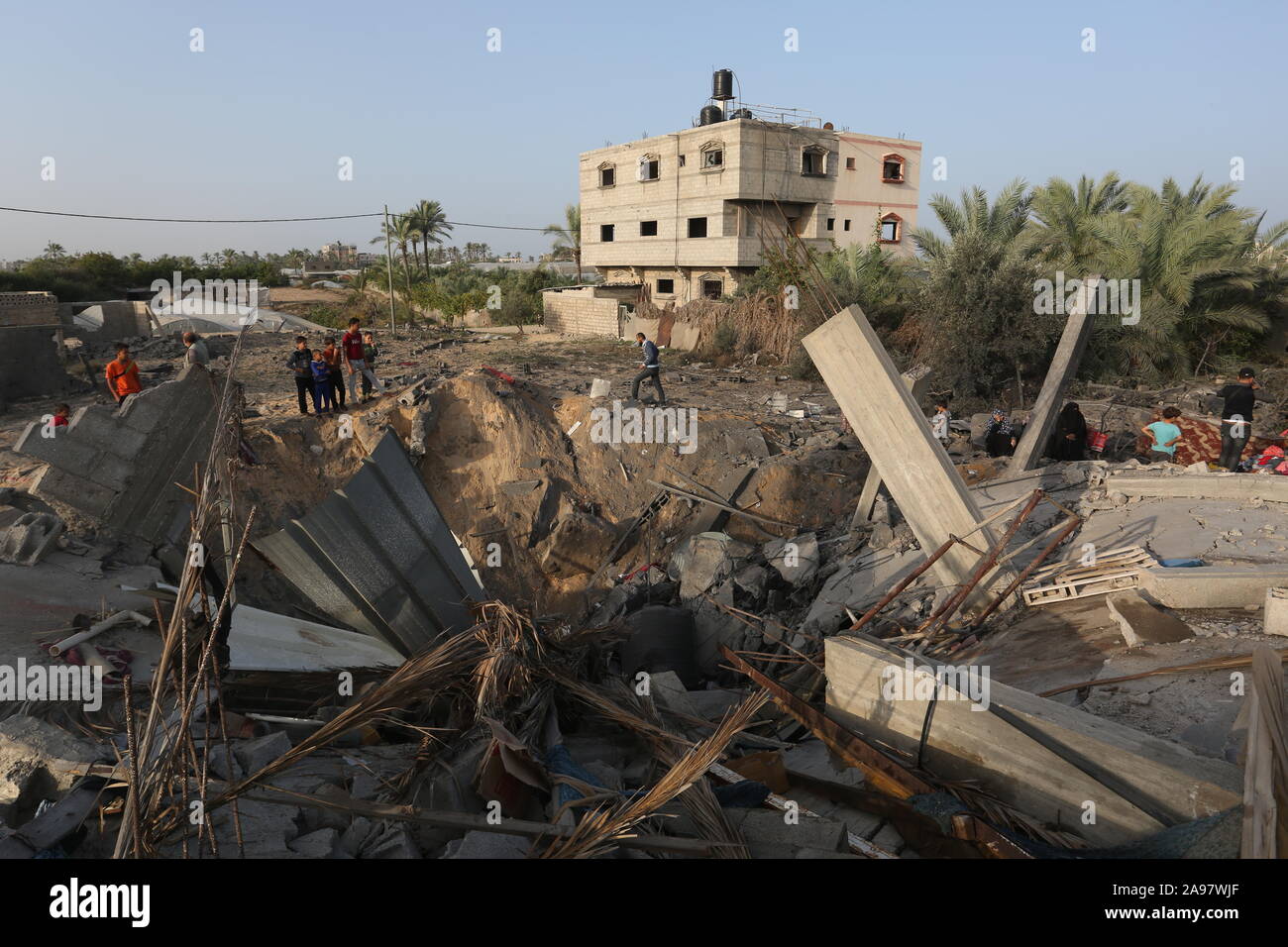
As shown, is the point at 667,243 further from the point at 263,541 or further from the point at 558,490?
the point at 263,541

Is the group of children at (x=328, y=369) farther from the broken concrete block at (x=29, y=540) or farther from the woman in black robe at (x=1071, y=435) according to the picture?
the woman in black robe at (x=1071, y=435)

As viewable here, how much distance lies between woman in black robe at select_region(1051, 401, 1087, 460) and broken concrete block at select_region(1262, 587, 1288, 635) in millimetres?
5611

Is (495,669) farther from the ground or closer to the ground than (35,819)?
farther from the ground

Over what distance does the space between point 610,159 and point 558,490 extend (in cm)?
2601

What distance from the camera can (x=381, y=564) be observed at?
20.3 feet

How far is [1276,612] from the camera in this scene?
4.31 meters

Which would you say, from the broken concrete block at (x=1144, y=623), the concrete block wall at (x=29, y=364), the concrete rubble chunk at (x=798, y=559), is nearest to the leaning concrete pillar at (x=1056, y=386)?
the concrete rubble chunk at (x=798, y=559)

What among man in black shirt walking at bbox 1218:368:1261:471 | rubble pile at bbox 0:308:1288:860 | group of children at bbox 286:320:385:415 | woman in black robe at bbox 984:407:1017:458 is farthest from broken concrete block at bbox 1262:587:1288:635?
group of children at bbox 286:320:385:415

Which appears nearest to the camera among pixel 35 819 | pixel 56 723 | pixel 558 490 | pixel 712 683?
pixel 35 819

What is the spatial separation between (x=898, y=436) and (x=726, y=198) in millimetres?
24443

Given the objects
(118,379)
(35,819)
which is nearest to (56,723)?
(35,819)

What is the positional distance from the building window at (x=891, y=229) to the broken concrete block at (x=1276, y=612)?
3259 cm

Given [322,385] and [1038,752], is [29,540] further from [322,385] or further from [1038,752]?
[1038,752]
